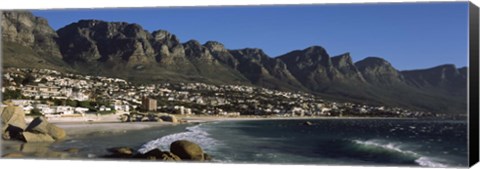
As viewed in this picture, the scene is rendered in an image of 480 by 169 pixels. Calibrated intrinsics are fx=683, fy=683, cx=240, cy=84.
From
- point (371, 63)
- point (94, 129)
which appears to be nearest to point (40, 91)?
point (94, 129)

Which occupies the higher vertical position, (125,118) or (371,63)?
(371,63)

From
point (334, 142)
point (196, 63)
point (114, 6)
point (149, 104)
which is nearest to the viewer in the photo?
point (334, 142)

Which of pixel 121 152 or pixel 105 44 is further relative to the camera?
pixel 105 44

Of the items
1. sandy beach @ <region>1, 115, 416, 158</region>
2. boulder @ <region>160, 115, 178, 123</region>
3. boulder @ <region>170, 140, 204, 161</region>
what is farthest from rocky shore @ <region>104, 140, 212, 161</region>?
boulder @ <region>160, 115, 178, 123</region>

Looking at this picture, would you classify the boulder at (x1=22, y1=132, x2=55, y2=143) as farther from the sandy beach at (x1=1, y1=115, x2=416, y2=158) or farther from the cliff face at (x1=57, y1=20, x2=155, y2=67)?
the cliff face at (x1=57, y1=20, x2=155, y2=67)

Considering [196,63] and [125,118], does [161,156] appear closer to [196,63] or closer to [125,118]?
[125,118]
